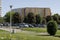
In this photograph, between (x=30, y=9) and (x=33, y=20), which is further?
(x=30, y=9)

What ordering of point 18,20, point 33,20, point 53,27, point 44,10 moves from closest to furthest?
point 53,27 < point 33,20 < point 18,20 < point 44,10

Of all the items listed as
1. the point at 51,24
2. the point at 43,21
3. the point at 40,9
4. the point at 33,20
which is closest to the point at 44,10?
the point at 40,9

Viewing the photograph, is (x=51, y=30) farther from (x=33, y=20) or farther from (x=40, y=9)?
(x=40, y=9)

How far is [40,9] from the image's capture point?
443 feet

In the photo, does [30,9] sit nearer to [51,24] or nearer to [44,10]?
[44,10]

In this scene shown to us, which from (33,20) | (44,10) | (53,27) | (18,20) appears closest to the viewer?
(53,27)

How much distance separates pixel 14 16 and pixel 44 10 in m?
39.1

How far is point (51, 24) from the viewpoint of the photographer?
32594 mm

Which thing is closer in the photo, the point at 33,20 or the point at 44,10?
the point at 33,20

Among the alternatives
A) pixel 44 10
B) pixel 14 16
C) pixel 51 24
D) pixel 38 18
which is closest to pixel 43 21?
pixel 38 18

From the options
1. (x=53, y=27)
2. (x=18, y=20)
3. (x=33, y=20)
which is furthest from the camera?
(x=18, y=20)

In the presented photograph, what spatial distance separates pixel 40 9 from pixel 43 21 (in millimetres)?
30945

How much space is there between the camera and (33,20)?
96.1 m

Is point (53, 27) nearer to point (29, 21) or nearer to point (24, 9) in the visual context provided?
point (29, 21)
